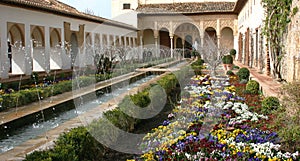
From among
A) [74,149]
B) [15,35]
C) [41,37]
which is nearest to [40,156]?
[74,149]

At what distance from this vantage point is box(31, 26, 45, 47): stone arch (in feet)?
57.6

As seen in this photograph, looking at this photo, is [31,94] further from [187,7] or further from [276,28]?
[187,7]

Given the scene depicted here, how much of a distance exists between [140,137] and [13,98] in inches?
158

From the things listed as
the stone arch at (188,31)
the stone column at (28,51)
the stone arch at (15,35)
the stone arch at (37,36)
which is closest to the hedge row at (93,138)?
the stone column at (28,51)

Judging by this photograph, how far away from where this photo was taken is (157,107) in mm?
9508

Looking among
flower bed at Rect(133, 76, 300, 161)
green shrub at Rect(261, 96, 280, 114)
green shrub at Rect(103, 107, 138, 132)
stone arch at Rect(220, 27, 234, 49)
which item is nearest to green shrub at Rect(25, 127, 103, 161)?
flower bed at Rect(133, 76, 300, 161)

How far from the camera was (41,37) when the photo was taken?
17.8 m

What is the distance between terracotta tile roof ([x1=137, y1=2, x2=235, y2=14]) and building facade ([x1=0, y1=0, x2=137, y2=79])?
1067 cm

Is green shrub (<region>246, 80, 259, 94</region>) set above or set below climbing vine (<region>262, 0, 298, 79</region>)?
below

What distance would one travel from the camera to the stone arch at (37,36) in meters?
17.5

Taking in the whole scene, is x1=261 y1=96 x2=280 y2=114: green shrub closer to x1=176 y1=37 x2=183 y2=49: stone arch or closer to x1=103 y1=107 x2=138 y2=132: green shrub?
x1=103 y1=107 x2=138 y2=132: green shrub

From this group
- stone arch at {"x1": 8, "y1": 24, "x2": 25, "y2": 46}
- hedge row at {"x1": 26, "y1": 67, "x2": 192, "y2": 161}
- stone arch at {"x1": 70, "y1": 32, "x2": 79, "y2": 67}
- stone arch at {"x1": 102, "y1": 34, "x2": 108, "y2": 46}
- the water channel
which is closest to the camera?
hedge row at {"x1": 26, "y1": 67, "x2": 192, "y2": 161}

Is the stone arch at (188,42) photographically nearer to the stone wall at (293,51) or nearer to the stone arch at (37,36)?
the stone arch at (37,36)

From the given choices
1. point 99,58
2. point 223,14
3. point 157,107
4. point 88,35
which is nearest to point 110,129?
point 157,107
